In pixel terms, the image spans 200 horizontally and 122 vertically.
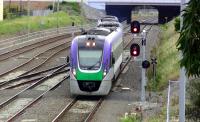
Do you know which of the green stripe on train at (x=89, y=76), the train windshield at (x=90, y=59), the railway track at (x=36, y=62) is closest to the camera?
the green stripe on train at (x=89, y=76)

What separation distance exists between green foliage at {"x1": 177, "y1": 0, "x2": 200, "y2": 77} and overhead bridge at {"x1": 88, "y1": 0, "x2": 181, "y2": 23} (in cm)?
9173

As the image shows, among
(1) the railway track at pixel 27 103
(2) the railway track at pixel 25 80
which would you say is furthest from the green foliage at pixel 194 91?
(2) the railway track at pixel 25 80

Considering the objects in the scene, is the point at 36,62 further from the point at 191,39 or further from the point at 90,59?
the point at 191,39

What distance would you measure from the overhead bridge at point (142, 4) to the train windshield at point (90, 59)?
75.6 m

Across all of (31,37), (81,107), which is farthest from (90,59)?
(31,37)

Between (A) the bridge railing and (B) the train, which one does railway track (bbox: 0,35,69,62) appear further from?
(B) the train

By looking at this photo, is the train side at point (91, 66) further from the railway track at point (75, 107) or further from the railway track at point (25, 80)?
the railway track at point (25, 80)

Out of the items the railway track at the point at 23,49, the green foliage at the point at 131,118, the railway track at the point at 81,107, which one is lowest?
the railway track at the point at 23,49

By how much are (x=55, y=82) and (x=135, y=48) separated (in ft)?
30.0

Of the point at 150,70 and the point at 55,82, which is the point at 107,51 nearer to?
the point at 55,82

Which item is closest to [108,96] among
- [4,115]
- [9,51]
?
[4,115]

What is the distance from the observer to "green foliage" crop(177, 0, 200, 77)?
31.2ft

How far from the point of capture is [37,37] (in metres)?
64.9

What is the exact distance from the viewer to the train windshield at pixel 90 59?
26359 mm
